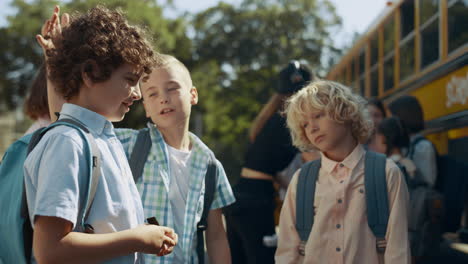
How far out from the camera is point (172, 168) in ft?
7.48

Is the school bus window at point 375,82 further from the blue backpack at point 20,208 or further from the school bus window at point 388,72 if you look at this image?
the blue backpack at point 20,208

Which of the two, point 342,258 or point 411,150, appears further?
point 411,150

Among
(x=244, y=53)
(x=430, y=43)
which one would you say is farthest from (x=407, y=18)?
(x=244, y=53)

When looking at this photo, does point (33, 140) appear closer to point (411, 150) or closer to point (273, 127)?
point (273, 127)

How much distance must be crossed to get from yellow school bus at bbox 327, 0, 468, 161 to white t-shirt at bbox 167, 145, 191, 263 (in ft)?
10.4

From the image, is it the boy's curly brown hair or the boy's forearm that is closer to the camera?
the boy's forearm

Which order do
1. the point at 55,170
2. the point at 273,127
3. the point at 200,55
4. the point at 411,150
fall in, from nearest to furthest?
the point at 55,170, the point at 273,127, the point at 411,150, the point at 200,55

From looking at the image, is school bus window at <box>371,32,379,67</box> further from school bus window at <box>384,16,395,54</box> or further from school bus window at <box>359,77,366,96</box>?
school bus window at <box>359,77,366,96</box>

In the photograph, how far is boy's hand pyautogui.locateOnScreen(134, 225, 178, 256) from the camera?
1.45 metres

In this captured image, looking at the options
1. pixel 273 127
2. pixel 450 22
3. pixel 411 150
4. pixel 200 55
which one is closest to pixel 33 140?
pixel 273 127

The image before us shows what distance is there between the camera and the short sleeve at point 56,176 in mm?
1305

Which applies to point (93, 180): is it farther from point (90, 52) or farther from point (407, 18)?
point (407, 18)

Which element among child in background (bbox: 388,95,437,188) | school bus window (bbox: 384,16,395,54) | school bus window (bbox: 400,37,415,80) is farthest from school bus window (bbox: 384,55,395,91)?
child in background (bbox: 388,95,437,188)

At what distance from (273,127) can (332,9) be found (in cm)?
3314
